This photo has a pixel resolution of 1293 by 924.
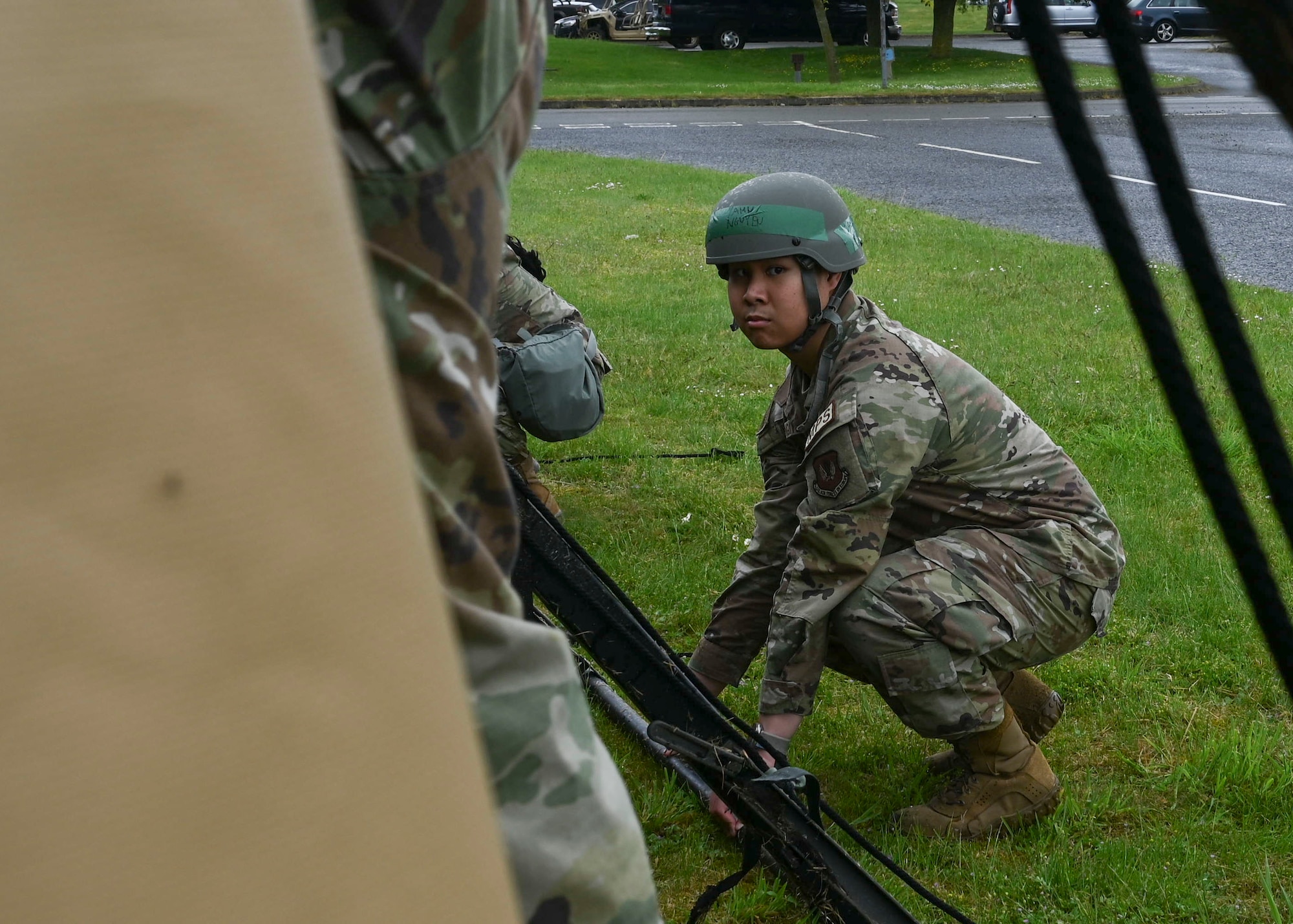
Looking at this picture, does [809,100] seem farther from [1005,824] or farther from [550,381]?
[1005,824]

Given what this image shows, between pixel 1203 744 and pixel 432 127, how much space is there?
9.68ft

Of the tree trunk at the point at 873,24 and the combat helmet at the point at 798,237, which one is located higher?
the combat helmet at the point at 798,237

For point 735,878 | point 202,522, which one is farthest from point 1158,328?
point 735,878

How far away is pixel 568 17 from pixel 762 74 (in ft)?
45.7

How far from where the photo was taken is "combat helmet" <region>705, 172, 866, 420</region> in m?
2.93

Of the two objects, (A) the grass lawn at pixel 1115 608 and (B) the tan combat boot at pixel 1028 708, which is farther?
(B) the tan combat boot at pixel 1028 708

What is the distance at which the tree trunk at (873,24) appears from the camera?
30881 mm

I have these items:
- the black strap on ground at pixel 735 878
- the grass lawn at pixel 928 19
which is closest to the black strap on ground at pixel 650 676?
the black strap on ground at pixel 735 878

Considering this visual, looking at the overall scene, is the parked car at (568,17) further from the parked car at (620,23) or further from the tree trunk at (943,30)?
the tree trunk at (943,30)

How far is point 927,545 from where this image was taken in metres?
2.90

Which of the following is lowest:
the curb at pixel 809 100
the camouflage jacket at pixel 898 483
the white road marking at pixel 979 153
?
the curb at pixel 809 100

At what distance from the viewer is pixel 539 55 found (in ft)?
2.63

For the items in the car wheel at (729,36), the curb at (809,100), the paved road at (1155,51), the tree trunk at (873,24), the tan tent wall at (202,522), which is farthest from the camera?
the car wheel at (729,36)

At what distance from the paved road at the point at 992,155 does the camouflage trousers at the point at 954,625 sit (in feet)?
18.5
